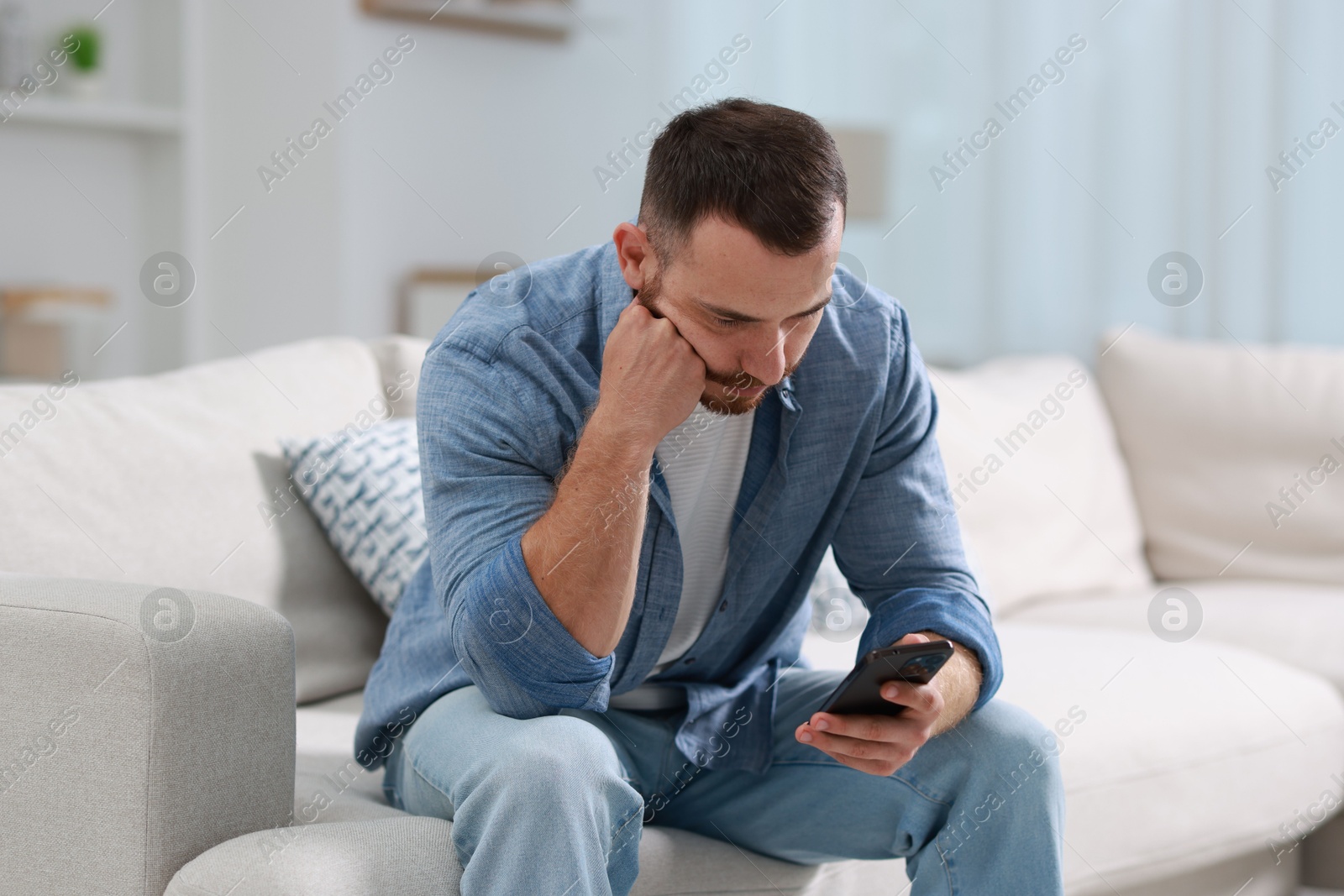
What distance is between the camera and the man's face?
1.08 m

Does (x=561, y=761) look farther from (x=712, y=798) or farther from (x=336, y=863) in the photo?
(x=712, y=798)

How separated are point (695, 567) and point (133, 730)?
1.68ft

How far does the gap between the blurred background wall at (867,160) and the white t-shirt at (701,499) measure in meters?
1.93

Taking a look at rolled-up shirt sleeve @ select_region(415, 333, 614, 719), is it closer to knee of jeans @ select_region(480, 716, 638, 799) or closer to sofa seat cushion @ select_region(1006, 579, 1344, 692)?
knee of jeans @ select_region(480, 716, 638, 799)

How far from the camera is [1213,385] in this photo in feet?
8.21

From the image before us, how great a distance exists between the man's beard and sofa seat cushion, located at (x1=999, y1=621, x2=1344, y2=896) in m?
A: 0.64

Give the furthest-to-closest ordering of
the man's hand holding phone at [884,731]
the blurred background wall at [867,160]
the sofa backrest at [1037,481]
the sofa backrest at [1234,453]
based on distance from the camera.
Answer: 1. the blurred background wall at [867,160]
2. the sofa backrest at [1234,453]
3. the sofa backrest at [1037,481]
4. the man's hand holding phone at [884,731]

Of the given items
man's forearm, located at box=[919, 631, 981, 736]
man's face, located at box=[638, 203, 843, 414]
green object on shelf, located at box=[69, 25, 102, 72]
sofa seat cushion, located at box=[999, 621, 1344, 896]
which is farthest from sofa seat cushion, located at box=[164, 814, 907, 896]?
green object on shelf, located at box=[69, 25, 102, 72]

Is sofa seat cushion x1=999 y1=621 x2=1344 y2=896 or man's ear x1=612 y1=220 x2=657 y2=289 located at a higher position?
man's ear x1=612 y1=220 x2=657 y2=289

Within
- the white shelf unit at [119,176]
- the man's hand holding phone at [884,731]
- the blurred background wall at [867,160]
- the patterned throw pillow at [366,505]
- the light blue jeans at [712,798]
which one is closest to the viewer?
the light blue jeans at [712,798]

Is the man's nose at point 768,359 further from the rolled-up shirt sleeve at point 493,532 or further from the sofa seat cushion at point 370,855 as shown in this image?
the sofa seat cushion at point 370,855

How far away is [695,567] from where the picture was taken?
4.14 ft

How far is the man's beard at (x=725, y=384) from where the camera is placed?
3.69 ft

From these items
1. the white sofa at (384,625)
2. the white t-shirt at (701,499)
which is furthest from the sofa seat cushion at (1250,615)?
the white t-shirt at (701,499)
